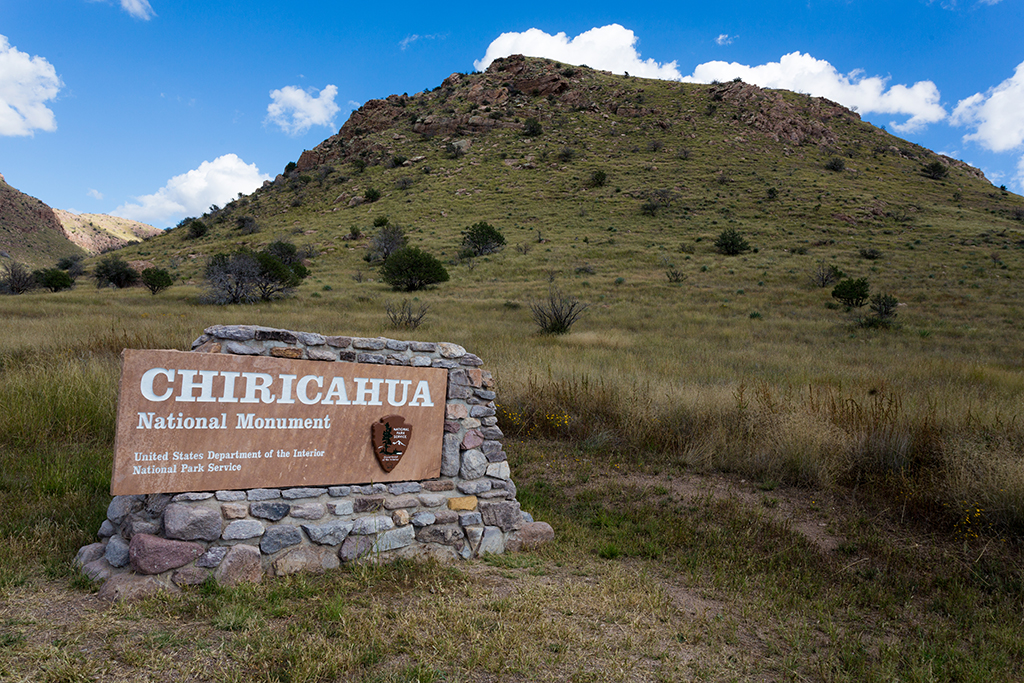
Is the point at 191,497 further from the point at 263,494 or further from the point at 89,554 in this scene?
the point at 89,554

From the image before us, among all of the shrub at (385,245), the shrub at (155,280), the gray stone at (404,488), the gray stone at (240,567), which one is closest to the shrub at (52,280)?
the shrub at (155,280)

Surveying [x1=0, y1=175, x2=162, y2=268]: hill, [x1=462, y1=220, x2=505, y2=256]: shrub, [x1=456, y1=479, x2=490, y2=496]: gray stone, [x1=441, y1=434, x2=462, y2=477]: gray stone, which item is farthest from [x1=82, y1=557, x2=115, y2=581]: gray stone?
[x1=0, y1=175, x2=162, y2=268]: hill

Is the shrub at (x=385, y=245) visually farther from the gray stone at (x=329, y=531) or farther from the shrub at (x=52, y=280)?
the gray stone at (x=329, y=531)

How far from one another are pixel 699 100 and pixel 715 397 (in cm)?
8225

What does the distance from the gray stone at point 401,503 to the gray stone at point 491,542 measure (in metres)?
0.80

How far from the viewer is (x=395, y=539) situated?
4516 mm

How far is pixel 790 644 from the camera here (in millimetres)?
3650

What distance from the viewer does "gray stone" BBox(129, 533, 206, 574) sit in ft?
11.7

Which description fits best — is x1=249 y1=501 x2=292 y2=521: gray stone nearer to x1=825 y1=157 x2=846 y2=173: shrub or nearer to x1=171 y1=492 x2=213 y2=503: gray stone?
x1=171 y1=492 x2=213 y2=503: gray stone

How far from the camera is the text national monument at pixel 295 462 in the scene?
3.65 metres

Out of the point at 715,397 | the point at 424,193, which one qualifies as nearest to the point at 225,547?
the point at 715,397

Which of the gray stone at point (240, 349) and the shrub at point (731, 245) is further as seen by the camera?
the shrub at point (731, 245)

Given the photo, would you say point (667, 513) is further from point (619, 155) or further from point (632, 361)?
point (619, 155)

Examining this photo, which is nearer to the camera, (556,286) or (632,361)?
(632,361)
